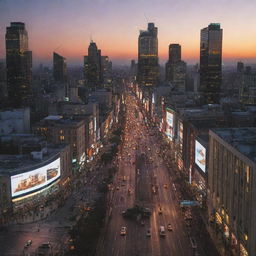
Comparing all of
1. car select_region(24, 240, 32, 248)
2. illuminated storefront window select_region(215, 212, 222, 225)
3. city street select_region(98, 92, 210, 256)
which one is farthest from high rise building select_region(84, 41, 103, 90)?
car select_region(24, 240, 32, 248)

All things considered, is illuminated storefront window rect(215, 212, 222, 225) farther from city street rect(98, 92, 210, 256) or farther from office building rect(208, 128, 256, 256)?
city street rect(98, 92, 210, 256)

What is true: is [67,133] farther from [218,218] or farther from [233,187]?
[233,187]

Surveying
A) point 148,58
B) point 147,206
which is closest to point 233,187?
point 147,206

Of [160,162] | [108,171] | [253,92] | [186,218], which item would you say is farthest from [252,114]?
[253,92]

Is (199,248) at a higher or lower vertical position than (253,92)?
lower

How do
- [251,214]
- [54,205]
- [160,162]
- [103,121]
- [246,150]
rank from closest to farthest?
Answer: [251,214], [246,150], [54,205], [160,162], [103,121]

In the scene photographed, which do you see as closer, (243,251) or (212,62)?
(243,251)

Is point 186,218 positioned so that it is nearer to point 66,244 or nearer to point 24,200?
point 66,244
